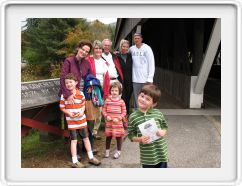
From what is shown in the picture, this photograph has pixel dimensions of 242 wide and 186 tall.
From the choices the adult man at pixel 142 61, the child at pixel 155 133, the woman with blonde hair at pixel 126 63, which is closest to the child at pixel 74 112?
the child at pixel 155 133

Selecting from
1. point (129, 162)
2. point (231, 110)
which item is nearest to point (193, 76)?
point (129, 162)

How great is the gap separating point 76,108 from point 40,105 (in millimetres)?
638

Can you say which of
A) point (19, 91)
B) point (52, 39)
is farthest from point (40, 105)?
point (52, 39)

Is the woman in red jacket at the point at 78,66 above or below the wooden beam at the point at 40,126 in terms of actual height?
above

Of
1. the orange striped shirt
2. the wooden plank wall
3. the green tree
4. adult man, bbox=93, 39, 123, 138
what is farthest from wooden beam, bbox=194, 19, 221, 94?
the green tree

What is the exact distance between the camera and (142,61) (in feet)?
19.7

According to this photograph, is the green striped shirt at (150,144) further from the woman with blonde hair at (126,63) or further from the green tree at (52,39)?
the green tree at (52,39)

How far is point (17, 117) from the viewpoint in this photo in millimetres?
3824

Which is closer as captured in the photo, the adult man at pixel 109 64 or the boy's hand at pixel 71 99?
the boy's hand at pixel 71 99

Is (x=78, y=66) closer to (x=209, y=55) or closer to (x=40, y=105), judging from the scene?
(x=40, y=105)

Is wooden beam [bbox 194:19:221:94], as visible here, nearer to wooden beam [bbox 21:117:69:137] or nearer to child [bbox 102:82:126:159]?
child [bbox 102:82:126:159]

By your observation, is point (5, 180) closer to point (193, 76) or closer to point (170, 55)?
point (193, 76)

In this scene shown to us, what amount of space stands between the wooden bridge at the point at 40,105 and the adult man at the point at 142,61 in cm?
142

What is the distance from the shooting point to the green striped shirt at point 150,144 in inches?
144
